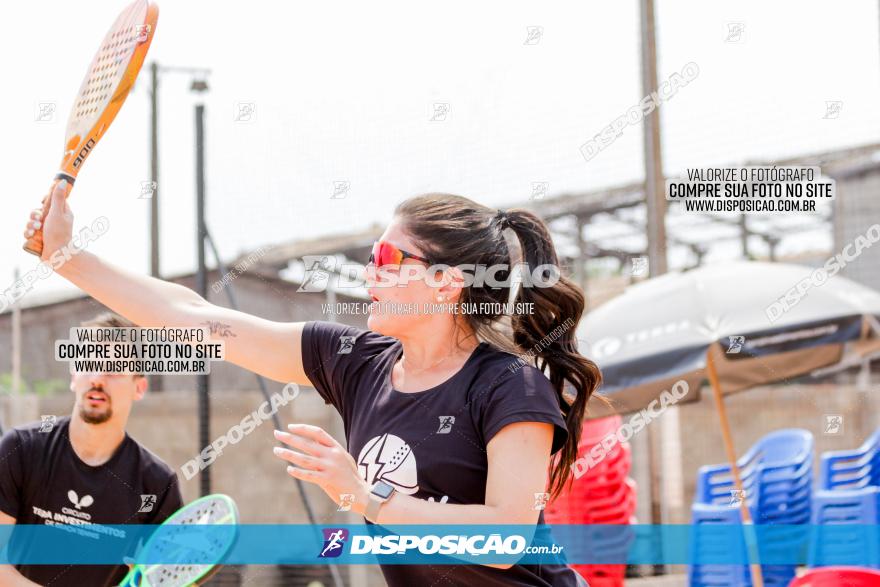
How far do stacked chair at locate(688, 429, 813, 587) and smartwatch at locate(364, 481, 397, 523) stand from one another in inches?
122

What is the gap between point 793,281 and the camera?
189 inches

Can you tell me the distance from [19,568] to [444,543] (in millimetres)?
2106

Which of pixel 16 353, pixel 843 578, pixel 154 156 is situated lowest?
pixel 843 578

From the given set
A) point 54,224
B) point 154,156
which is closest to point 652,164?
point 154,156

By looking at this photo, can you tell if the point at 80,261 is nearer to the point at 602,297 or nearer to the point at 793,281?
the point at 793,281

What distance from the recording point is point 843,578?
344 centimetres

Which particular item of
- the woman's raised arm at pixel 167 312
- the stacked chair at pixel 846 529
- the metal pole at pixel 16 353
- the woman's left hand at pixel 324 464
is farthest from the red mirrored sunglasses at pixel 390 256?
the metal pole at pixel 16 353

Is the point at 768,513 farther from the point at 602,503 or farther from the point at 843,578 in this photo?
the point at 843,578

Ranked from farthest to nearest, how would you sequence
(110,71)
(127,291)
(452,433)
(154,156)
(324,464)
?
(154,156), (110,71), (127,291), (452,433), (324,464)

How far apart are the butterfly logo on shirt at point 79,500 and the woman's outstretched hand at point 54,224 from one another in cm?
155

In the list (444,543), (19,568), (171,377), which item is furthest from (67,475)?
(171,377)

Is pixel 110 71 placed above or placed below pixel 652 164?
below

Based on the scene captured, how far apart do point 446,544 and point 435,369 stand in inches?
17.0

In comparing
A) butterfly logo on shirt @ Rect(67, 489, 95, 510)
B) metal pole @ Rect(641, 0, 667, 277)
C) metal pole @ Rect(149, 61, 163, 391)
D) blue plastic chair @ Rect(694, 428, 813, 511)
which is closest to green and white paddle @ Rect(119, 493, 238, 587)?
butterfly logo on shirt @ Rect(67, 489, 95, 510)
